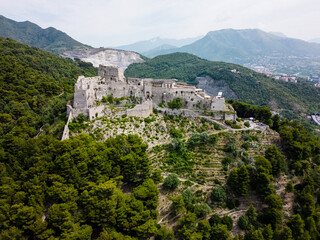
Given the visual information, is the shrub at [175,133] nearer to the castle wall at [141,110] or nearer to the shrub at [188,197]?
the castle wall at [141,110]

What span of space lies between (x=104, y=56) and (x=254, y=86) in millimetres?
129456

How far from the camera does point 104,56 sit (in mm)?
172000

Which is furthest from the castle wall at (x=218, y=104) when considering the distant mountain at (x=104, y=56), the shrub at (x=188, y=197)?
the distant mountain at (x=104, y=56)

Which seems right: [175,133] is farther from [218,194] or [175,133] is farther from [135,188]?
[135,188]

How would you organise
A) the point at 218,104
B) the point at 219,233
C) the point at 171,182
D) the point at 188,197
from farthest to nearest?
the point at 218,104 → the point at 171,182 → the point at 188,197 → the point at 219,233

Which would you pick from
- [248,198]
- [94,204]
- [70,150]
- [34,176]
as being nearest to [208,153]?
[248,198]

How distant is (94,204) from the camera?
87.6 ft

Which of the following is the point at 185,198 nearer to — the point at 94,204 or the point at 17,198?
the point at 94,204

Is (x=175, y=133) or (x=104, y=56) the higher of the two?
(x=104, y=56)

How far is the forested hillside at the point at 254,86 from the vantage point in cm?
10669

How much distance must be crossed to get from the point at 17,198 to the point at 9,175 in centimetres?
599

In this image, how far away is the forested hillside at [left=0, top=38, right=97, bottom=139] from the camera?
44.5 metres

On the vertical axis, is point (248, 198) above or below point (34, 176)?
below

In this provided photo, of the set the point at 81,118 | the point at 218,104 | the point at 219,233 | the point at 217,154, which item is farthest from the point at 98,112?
the point at 219,233
